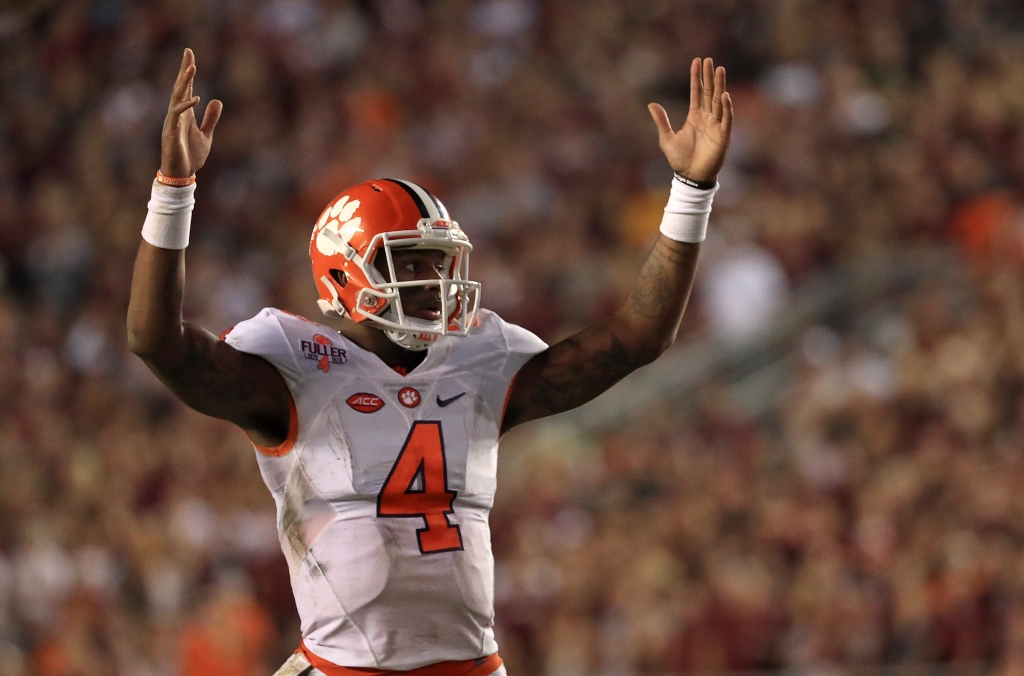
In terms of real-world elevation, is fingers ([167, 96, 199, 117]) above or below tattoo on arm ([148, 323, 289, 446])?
above

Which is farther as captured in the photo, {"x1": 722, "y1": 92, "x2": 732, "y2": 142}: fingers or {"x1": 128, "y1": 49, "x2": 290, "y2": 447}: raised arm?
{"x1": 722, "y1": 92, "x2": 732, "y2": 142}: fingers

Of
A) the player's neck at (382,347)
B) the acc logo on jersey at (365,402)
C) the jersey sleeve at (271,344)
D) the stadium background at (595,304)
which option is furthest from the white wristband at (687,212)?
the stadium background at (595,304)

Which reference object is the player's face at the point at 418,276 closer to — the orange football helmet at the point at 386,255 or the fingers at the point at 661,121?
the orange football helmet at the point at 386,255

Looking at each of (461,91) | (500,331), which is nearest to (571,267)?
(461,91)

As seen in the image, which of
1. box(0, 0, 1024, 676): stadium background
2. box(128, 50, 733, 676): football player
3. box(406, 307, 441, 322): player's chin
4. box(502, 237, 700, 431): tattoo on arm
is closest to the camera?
box(128, 50, 733, 676): football player

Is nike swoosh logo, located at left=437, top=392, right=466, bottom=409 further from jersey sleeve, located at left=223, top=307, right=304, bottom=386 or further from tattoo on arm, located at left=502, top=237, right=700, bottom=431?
jersey sleeve, located at left=223, top=307, right=304, bottom=386

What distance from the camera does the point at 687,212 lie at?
141 inches

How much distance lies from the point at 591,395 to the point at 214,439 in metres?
6.25

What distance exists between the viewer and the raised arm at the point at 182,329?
125 inches

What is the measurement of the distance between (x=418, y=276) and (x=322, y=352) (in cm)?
29

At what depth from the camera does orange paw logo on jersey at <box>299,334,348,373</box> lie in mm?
3449

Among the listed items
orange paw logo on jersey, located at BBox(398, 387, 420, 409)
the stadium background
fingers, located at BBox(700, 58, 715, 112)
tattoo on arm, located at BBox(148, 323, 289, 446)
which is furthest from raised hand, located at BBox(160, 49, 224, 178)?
the stadium background

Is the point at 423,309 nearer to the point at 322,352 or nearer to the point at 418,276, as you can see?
the point at 418,276

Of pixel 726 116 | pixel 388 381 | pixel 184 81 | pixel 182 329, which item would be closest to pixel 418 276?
pixel 388 381
